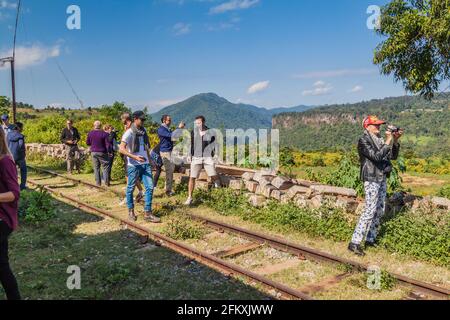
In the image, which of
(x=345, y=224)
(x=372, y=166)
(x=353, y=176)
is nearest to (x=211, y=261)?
(x=345, y=224)

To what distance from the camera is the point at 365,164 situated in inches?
253

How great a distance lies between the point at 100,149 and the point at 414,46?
31.3 feet

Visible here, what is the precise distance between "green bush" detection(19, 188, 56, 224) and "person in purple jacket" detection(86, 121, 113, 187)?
327cm

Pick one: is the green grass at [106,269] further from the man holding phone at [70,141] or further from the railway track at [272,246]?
the man holding phone at [70,141]

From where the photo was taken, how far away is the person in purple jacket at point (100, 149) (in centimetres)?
1253

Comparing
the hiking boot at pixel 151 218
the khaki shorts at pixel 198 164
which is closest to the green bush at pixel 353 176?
the khaki shorts at pixel 198 164

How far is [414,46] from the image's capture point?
1054 centimetres

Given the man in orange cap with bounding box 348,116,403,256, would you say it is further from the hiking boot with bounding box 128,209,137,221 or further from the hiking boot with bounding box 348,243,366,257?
the hiking boot with bounding box 128,209,137,221

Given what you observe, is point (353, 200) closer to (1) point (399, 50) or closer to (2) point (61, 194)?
(1) point (399, 50)

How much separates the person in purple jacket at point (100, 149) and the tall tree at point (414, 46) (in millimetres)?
8384

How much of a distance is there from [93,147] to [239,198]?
18.7 ft
